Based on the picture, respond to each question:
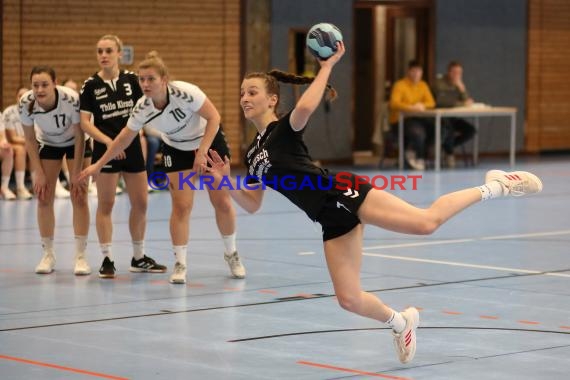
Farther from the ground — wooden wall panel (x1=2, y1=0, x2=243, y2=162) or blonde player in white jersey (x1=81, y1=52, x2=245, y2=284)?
wooden wall panel (x1=2, y1=0, x2=243, y2=162)

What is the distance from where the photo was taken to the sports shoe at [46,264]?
364 inches

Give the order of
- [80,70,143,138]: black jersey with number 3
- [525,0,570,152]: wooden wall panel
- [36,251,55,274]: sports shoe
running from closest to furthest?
[80,70,143,138]: black jersey with number 3 < [36,251,55,274]: sports shoe < [525,0,570,152]: wooden wall panel

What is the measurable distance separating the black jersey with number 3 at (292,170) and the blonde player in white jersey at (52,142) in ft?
10.5

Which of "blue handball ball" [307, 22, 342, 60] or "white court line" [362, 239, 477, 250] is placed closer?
"blue handball ball" [307, 22, 342, 60]

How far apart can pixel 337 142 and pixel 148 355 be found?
591 inches

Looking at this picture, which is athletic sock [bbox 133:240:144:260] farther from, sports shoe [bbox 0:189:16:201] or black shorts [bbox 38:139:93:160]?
sports shoe [bbox 0:189:16:201]

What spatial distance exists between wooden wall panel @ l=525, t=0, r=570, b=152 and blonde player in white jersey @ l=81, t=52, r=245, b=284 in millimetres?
15685

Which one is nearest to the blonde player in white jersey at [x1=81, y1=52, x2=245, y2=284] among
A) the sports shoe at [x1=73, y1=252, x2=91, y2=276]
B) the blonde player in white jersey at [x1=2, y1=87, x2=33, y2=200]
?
the sports shoe at [x1=73, y1=252, x2=91, y2=276]

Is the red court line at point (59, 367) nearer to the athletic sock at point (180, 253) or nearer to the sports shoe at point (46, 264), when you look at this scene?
the athletic sock at point (180, 253)

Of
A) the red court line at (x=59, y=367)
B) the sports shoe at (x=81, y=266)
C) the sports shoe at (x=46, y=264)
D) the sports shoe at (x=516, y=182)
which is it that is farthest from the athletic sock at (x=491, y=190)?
the sports shoe at (x=46, y=264)

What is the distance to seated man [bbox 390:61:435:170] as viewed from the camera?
19.5 metres

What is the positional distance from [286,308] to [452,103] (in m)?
12.7

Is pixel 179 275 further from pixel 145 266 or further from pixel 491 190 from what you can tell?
pixel 491 190

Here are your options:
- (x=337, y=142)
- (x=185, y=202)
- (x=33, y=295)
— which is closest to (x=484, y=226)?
(x=185, y=202)
